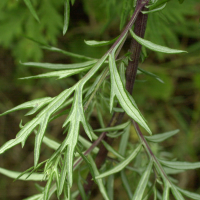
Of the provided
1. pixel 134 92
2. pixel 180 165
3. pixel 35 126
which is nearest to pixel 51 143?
pixel 35 126

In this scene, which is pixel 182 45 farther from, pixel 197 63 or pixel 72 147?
pixel 72 147

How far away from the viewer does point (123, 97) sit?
0.56 metres

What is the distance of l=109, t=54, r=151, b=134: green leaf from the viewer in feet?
1.76

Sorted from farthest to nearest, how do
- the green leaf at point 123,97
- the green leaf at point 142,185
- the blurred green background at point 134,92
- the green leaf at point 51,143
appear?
the blurred green background at point 134,92, the green leaf at point 51,143, the green leaf at point 142,185, the green leaf at point 123,97

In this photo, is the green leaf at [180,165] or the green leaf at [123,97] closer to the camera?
the green leaf at [123,97]

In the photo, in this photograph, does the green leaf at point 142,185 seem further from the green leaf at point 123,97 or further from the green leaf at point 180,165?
the green leaf at point 123,97

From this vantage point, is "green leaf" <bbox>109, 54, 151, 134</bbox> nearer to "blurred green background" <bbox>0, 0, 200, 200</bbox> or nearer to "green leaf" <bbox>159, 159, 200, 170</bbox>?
"green leaf" <bbox>159, 159, 200, 170</bbox>

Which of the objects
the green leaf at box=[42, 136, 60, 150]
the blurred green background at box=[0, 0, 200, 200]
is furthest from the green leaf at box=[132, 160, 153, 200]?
the blurred green background at box=[0, 0, 200, 200]

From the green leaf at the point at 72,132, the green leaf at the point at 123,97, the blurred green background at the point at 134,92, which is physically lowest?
the blurred green background at the point at 134,92

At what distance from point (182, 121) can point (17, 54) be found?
160 cm

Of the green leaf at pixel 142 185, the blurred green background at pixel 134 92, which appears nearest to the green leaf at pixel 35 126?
the green leaf at pixel 142 185

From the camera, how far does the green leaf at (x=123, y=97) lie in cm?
54

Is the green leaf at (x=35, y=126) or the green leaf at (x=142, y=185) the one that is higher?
the green leaf at (x=35, y=126)

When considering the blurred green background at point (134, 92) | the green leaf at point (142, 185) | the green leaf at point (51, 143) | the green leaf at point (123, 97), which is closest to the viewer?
the green leaf at point (123, 97)
